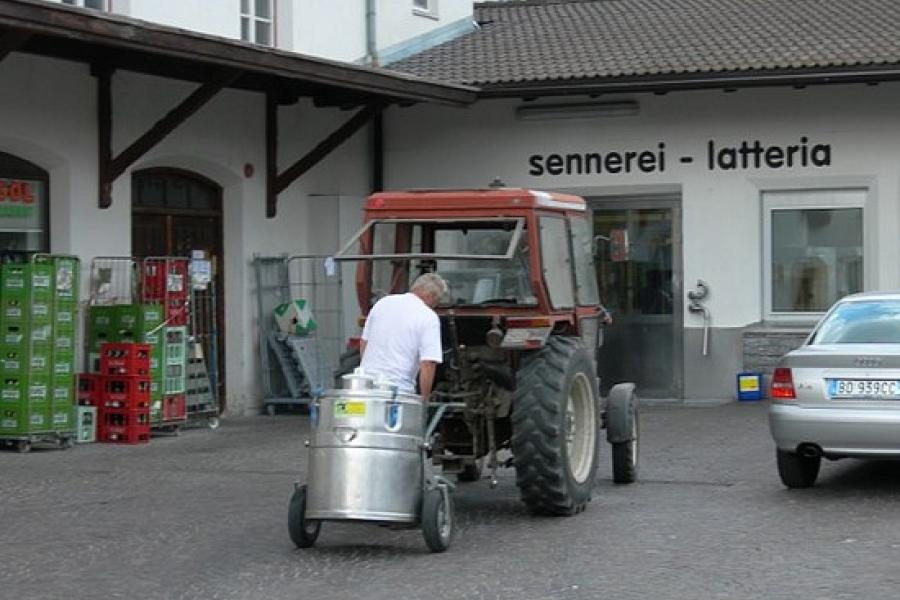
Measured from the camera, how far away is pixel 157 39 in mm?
14844

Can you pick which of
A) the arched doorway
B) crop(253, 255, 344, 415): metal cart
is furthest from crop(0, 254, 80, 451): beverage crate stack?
crop(253, 255, 344, 415): metal cart

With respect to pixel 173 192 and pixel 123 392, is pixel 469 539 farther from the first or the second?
pixel 173 192

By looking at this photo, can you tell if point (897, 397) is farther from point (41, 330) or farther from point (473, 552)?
point (41, 330)

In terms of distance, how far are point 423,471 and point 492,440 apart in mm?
1444

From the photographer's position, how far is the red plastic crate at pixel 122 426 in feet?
52.3

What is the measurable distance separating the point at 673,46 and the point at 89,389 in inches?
353

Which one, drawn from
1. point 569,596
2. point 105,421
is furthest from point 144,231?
point 569,596

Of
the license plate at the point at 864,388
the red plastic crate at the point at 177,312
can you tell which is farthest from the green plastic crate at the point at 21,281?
the license plate at the point at 864,388

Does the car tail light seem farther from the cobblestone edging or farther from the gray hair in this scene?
the cobblestone edging

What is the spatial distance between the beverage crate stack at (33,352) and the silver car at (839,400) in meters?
6.83

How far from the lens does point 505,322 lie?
433 inches

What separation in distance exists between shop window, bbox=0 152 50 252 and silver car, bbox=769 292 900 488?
7.96m

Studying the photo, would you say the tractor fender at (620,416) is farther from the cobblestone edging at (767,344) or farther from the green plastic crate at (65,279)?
the cobblestone edging at (767,344)

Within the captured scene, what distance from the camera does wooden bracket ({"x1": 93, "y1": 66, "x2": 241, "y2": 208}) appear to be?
55.3 feet
